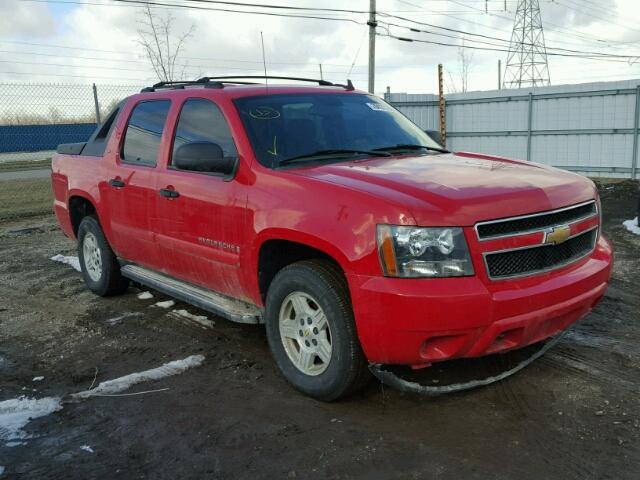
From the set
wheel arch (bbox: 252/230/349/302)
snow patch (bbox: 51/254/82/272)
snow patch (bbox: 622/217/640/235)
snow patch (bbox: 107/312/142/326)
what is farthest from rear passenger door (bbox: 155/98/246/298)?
snow patch (bbox: 622/217/640/235)

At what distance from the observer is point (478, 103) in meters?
17.4

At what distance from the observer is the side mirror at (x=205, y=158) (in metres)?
3.90

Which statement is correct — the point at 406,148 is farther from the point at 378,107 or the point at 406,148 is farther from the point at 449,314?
the point at 449,314

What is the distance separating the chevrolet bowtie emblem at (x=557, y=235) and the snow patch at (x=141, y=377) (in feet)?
8.22

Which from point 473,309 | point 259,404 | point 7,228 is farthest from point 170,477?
point 7,228

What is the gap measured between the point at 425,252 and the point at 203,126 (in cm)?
215

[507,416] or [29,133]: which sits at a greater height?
[29,133]

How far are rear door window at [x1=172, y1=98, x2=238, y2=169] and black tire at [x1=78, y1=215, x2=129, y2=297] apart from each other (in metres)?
1.68

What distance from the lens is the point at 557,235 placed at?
338 centimetres

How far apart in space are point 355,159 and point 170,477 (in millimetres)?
2255

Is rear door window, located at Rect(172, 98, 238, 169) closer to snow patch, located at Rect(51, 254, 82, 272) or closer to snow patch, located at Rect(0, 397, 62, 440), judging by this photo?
snow patch, located at Rect(0, 397, 62, 440)

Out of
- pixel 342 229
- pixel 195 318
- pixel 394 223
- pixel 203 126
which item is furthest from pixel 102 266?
pixel 394 223

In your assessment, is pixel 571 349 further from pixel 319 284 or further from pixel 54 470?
pixel 54 470

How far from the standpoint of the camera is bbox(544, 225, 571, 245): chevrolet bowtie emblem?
3.34m
